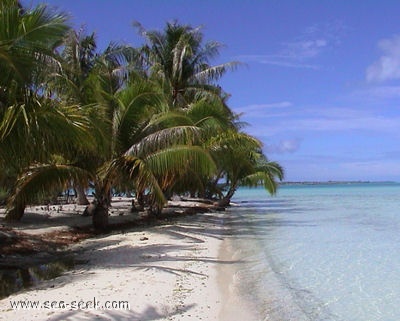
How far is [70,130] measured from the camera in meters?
7.33

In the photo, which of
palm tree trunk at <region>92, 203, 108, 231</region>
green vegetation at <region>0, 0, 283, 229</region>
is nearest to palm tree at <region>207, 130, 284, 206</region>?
green vegetation at <region>0, 0, 283, 229</region>

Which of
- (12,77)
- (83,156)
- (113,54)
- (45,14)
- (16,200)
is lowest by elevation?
(16,200)

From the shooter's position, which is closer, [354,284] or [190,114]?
[354,284]

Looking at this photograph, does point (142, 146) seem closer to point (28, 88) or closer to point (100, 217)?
point (100, 217)

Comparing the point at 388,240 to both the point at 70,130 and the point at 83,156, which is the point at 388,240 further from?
the point at 70,130

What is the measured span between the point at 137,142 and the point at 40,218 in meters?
4.75

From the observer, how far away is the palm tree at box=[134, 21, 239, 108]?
77.5 feet

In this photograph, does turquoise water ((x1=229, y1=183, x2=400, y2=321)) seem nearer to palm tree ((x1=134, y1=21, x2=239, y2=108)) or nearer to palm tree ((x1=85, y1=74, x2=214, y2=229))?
palm tree ((x1=85, y1=74, x2=214, y2=229))

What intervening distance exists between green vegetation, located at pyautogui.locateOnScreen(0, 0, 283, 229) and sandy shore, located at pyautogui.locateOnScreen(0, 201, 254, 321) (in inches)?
81.4

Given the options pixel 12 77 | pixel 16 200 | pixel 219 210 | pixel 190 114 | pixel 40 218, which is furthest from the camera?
pixel 219 210

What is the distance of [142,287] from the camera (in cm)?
642

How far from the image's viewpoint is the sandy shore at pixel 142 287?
17.2 ft

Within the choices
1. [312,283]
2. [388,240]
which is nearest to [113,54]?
[388,240]

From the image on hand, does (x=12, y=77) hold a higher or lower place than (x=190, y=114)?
lower
